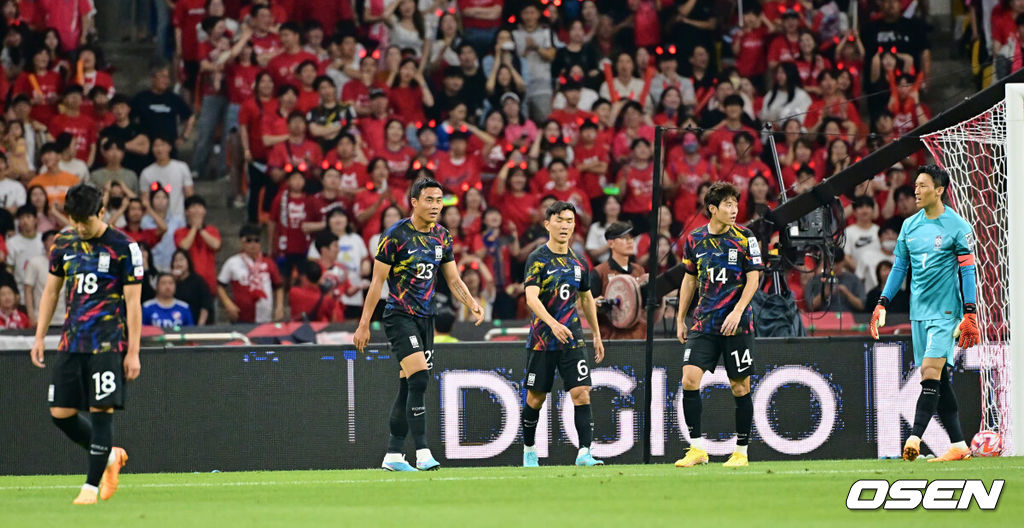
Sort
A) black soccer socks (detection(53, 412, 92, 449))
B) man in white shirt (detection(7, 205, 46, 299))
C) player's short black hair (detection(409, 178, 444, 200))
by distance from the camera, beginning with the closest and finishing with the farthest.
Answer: black soccer socks (detection(53, 412, 92, 449)), player's short black hair (detection(409, 178, 444, 200)), man in white shirt (detection(7, 205, 46, 299))

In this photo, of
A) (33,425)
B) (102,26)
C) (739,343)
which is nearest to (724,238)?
(739,343)

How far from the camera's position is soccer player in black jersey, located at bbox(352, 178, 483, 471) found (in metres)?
10.9

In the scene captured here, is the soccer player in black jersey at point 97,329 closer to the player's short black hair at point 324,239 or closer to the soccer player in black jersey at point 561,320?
the soccer player in black jersey at point 561,320

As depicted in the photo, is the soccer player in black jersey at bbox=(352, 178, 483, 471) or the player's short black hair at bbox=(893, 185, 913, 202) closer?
the soccer player in black jersey at bbox=(352, 178, 483, 471)

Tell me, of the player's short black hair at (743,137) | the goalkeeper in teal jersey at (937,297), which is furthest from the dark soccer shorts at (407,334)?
the player's short black hair at (743,137)

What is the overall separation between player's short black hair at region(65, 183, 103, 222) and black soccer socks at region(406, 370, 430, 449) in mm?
3147

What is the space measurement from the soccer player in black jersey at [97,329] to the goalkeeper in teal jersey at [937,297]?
18.9 feet

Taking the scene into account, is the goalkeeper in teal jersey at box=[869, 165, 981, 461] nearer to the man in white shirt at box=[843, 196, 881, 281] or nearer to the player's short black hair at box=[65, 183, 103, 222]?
the player's short black hair at box=[65, 183, 103, 222]

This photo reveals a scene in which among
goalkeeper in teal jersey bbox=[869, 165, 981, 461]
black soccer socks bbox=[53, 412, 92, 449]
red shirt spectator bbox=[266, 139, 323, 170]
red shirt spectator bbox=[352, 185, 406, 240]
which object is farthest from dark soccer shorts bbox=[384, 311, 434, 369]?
red shirt spectator bbox=[266, 139, 323, 170]

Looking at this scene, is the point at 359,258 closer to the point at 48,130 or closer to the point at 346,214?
the point at 346,214

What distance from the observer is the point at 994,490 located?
8.41 metres

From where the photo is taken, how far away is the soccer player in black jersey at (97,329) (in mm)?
8664

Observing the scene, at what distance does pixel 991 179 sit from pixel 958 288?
8.14ft

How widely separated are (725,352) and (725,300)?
40 cm
